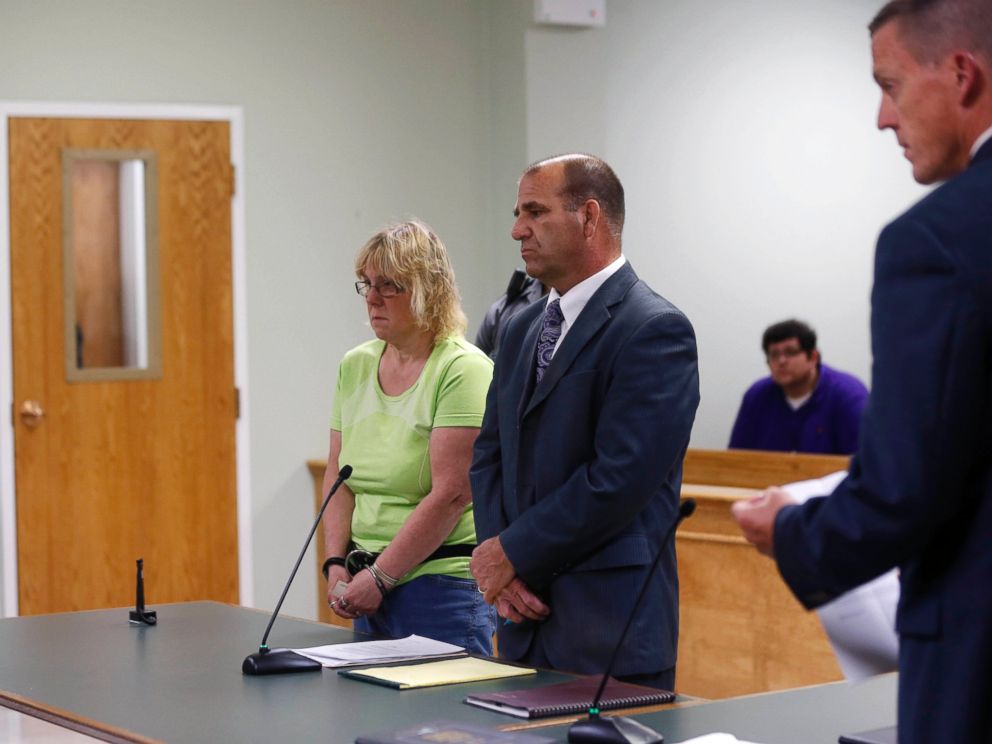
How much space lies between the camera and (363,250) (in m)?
3.00

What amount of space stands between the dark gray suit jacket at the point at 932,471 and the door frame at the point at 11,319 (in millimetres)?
4341

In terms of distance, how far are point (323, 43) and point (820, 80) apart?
7.72ft

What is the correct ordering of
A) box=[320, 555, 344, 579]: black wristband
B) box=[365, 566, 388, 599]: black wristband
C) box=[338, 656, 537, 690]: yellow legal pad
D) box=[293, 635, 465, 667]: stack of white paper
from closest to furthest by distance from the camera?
1. box=[338, 656, 537, 690]: yellow legal pad
2. box=[293, 635, 465, 667]: stack of white paper
3. box=[365, 566, 388, 599]: black wristband
4. box=[320, 555, 344, 579]: black wristband

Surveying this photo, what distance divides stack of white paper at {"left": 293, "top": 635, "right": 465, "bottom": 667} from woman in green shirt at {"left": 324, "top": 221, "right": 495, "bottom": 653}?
0.27 metres

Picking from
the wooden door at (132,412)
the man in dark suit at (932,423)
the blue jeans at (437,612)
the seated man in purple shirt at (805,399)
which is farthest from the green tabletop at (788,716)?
the wooden door at (132,412)

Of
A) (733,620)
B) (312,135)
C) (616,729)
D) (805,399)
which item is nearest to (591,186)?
(616,729)

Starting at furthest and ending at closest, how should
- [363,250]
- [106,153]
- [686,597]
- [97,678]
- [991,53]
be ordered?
[106,153] → [686,597] → [363,250] → [97,678] → [991,53]

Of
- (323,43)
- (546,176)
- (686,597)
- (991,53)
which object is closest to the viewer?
(991,53)

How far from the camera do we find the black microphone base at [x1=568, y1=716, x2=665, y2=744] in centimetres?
175

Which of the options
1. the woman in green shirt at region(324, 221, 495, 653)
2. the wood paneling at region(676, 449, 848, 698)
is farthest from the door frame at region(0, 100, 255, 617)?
the woman in green shirt at region(324, 221, 495, 653)

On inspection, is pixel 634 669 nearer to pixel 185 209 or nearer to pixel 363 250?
pixel 363 250

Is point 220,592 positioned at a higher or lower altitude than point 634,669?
lower

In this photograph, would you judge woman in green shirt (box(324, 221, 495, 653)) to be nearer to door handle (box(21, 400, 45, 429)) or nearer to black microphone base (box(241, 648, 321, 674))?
black microphone base (box(241, 648, 321, 674))

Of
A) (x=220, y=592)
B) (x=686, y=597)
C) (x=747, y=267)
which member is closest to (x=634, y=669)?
(x=686, y=597)
